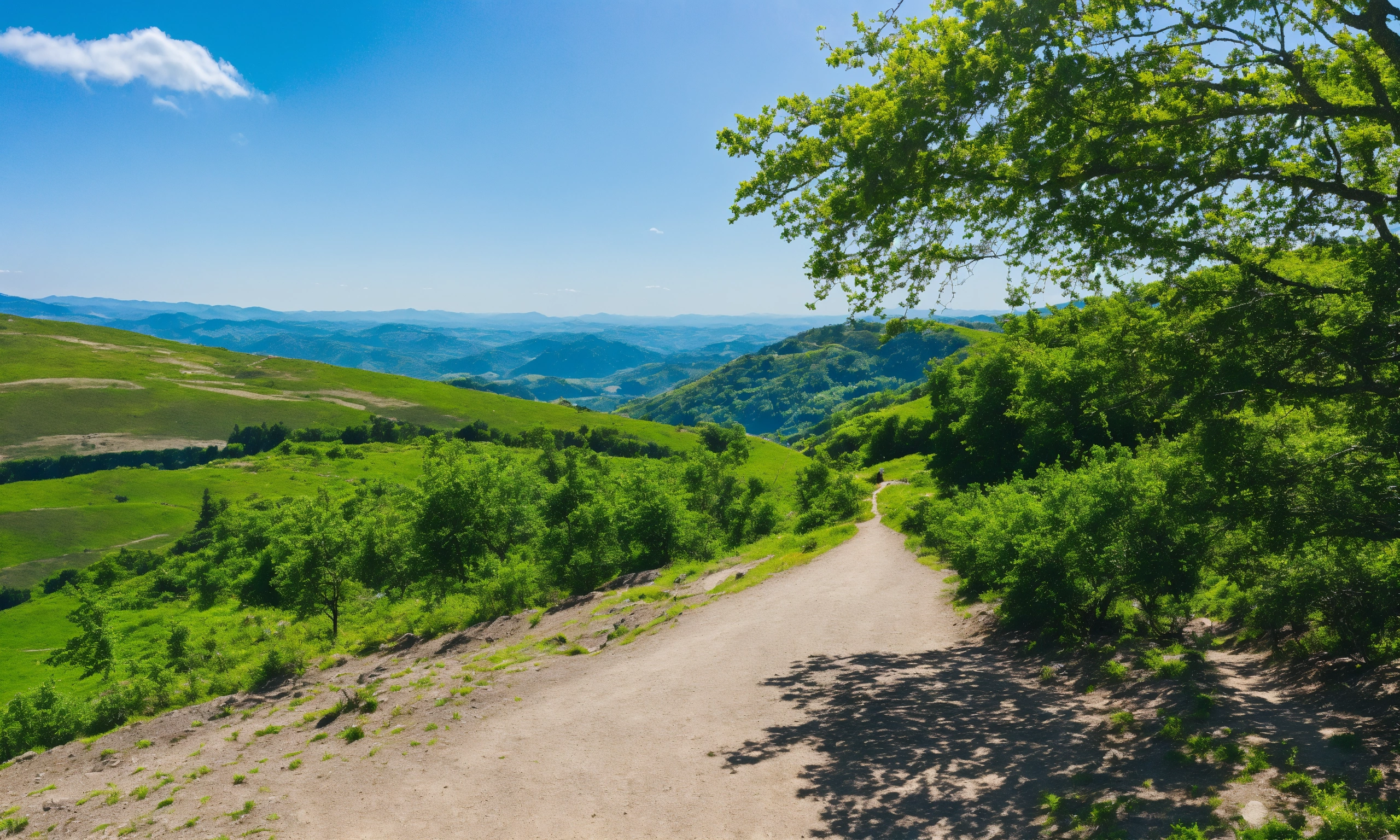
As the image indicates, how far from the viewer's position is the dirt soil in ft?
28.9

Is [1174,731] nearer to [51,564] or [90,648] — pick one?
[90,648]

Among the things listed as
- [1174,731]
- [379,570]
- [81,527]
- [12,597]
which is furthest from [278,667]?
[81,527]

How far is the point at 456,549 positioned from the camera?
36000mm

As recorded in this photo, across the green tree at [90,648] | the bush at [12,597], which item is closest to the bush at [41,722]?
the green tree at [90,648]

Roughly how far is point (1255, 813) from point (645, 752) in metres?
9.49

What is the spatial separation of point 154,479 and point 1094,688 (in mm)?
230133

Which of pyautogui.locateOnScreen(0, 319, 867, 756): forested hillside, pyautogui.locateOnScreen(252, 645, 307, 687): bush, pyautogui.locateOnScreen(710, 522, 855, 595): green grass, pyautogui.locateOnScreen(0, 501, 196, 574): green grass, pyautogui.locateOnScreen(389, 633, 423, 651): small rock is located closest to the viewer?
pyautogui.locateOnScreen(252, 645, 307, 687): bush

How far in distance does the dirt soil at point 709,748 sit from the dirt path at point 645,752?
0.19ft

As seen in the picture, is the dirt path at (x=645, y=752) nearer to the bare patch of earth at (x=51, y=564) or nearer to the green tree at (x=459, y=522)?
the green tree at (x=459, y=522)

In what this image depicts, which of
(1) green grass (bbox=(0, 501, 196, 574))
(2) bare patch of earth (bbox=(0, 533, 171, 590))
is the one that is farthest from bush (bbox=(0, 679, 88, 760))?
(1) green grass (bbox=(0, 501, 196, 574))

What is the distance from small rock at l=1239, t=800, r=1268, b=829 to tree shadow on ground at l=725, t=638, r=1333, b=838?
0.33 metres

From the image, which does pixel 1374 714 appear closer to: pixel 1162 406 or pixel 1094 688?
pixel 1094 688

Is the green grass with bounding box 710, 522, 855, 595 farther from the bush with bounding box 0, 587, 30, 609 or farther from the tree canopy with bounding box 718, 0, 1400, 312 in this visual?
the bush with bounding box 0, 587, 30, 609

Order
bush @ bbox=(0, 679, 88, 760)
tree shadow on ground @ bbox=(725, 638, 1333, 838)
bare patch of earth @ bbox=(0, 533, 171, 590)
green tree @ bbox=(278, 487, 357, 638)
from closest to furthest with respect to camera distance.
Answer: tree shadow on ground @ bbox=(725, 638, 1333, 838)
bush @ bbox=(0, 679, 88, 760)
green tree @ bbox=(278, 487, 357, 638)
bare patch of earth @ bbox=(0, 533, 171, 590)
